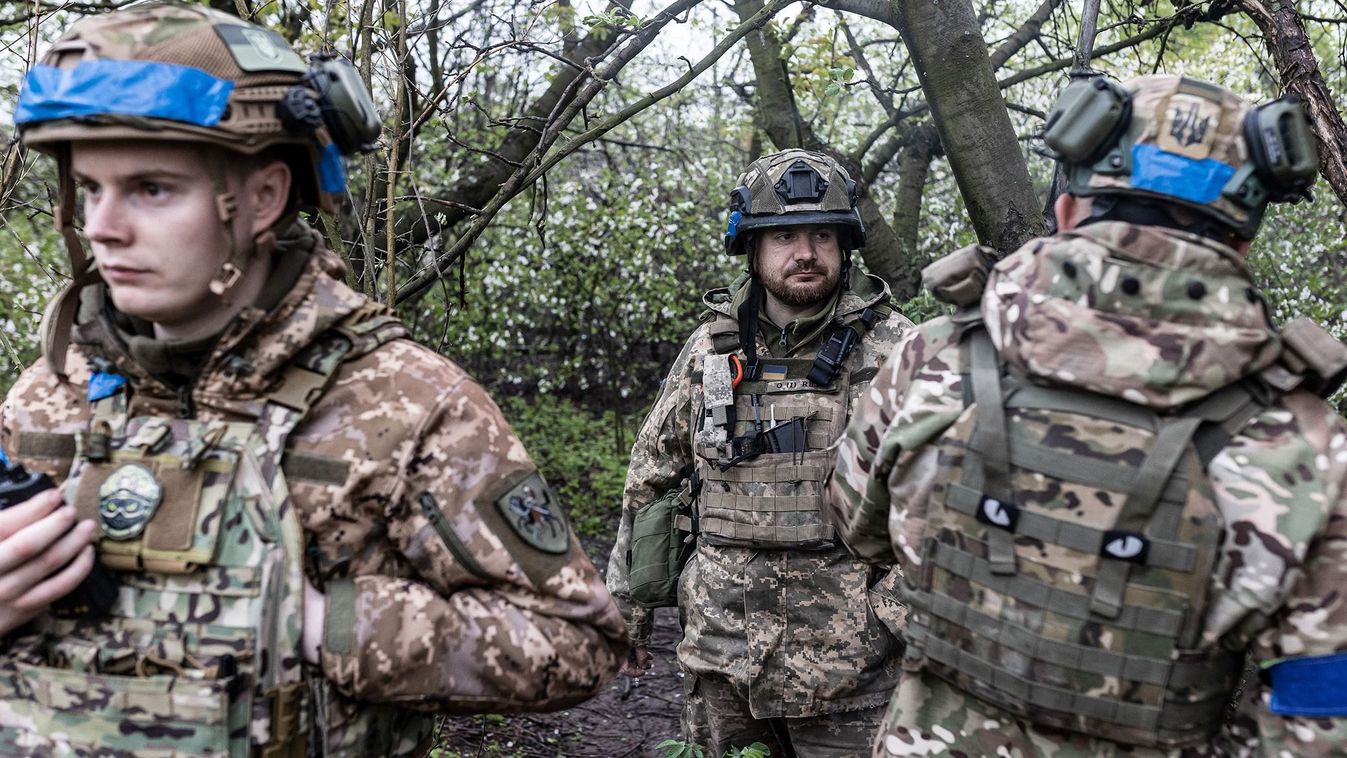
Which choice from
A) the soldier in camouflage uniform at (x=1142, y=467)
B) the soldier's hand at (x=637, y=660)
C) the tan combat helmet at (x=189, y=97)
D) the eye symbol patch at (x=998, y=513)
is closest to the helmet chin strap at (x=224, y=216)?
the tan combat helmet at (x=189, y=97)

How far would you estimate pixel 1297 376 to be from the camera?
5.75 feet

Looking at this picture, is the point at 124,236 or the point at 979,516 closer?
the point at 124,236

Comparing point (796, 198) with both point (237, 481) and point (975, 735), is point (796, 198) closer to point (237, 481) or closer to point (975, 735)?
point (975, 735)

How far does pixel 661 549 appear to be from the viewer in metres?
3.73

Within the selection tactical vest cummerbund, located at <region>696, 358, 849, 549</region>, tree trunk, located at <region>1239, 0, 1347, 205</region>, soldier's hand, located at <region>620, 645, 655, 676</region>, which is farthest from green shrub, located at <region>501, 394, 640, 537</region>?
tree trunk, located at <region>1239, 0, 1347, 205</region>

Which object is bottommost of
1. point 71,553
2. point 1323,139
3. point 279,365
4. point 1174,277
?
point 71,553

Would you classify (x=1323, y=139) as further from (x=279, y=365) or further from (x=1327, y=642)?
(x=279, y=365)

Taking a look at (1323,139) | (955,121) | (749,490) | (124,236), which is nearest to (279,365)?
(124,236)

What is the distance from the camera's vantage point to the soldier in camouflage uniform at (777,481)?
3.43 metres

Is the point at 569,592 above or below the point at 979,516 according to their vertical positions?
below

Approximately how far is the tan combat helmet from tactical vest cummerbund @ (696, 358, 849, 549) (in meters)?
1.97

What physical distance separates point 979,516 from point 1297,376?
586 millimetres

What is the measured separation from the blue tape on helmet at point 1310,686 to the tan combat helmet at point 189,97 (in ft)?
6.04

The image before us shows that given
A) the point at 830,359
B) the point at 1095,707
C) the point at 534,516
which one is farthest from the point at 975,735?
the point at 830,359
